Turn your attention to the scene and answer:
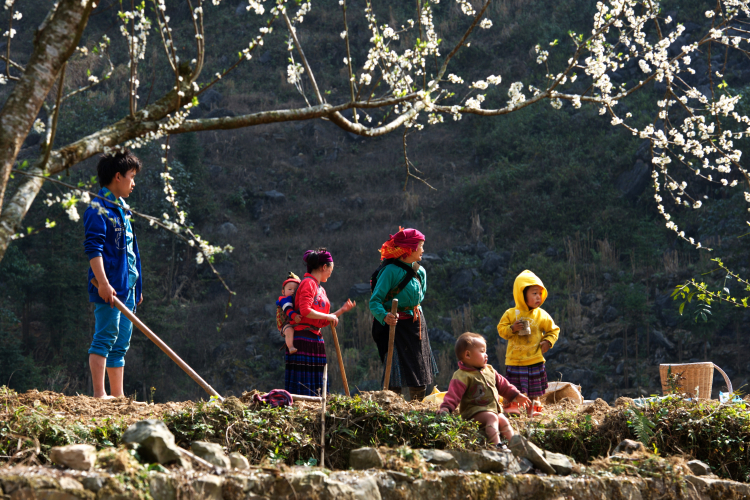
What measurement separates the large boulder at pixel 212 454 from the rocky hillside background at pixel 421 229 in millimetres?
8399

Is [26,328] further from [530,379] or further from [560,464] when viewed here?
[560,464]

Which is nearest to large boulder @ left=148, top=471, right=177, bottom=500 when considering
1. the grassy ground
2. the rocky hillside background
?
the grassy ground

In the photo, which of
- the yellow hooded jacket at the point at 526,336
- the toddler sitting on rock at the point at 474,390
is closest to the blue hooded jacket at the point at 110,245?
the toddler sitting on rock at the point at 474,390

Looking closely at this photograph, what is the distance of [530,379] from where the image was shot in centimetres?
553

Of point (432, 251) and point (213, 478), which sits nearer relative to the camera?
point (213, 478)

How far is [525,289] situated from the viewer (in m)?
5.57

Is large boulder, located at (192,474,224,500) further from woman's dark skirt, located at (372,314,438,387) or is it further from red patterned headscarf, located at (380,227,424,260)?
red patterned headscarf, located at (380,227,424,260)

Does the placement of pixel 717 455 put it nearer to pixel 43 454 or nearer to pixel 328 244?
pixel 43 454

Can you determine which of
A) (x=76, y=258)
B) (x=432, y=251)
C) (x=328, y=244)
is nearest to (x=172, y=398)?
(x=76, y=258)

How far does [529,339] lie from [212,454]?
3.23 meters

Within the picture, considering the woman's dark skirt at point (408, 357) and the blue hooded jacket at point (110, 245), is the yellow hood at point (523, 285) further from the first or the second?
the blue hooded jacket at point (110, 245)

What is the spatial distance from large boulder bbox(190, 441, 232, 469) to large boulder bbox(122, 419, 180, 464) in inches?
5.8

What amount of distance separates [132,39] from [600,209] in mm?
14055

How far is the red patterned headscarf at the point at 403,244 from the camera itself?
17.6 feet
